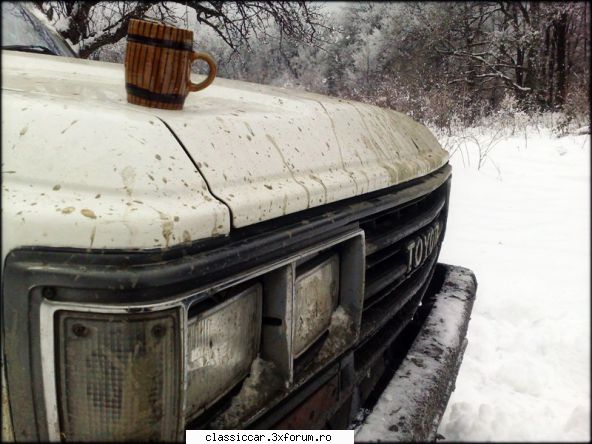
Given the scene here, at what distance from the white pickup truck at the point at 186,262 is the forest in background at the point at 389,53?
435 cm

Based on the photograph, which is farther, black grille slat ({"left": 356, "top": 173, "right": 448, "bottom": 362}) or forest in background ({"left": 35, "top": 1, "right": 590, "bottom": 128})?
forest in background ({"left": 35, "top": 1, "right": 590, "bottom": 128})

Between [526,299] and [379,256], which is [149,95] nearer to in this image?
[379,256]

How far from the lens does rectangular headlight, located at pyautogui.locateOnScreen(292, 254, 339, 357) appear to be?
1174mm

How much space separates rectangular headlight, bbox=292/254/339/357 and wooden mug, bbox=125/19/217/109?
48cm

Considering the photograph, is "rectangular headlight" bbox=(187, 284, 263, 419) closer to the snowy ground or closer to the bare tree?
the snowy ground

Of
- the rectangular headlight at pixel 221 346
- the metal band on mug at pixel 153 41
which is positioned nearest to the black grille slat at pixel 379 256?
the rectangular headlight at pixel 221 346

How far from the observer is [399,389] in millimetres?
1427

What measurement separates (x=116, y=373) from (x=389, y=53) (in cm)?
656

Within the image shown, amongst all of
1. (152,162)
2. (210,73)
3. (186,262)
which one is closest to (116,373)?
(186,262)

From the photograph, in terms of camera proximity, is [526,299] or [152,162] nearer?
Answer: [152,162]

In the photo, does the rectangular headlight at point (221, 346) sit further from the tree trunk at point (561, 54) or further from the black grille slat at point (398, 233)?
the tree trunk at point (561, 54)

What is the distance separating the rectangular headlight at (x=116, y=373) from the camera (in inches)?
30.7

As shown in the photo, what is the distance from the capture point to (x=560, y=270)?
2521 millimetres

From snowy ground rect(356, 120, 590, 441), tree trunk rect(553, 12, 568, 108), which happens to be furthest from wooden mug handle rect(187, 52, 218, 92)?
tree trunk rect(553, 12, 568, 108)
